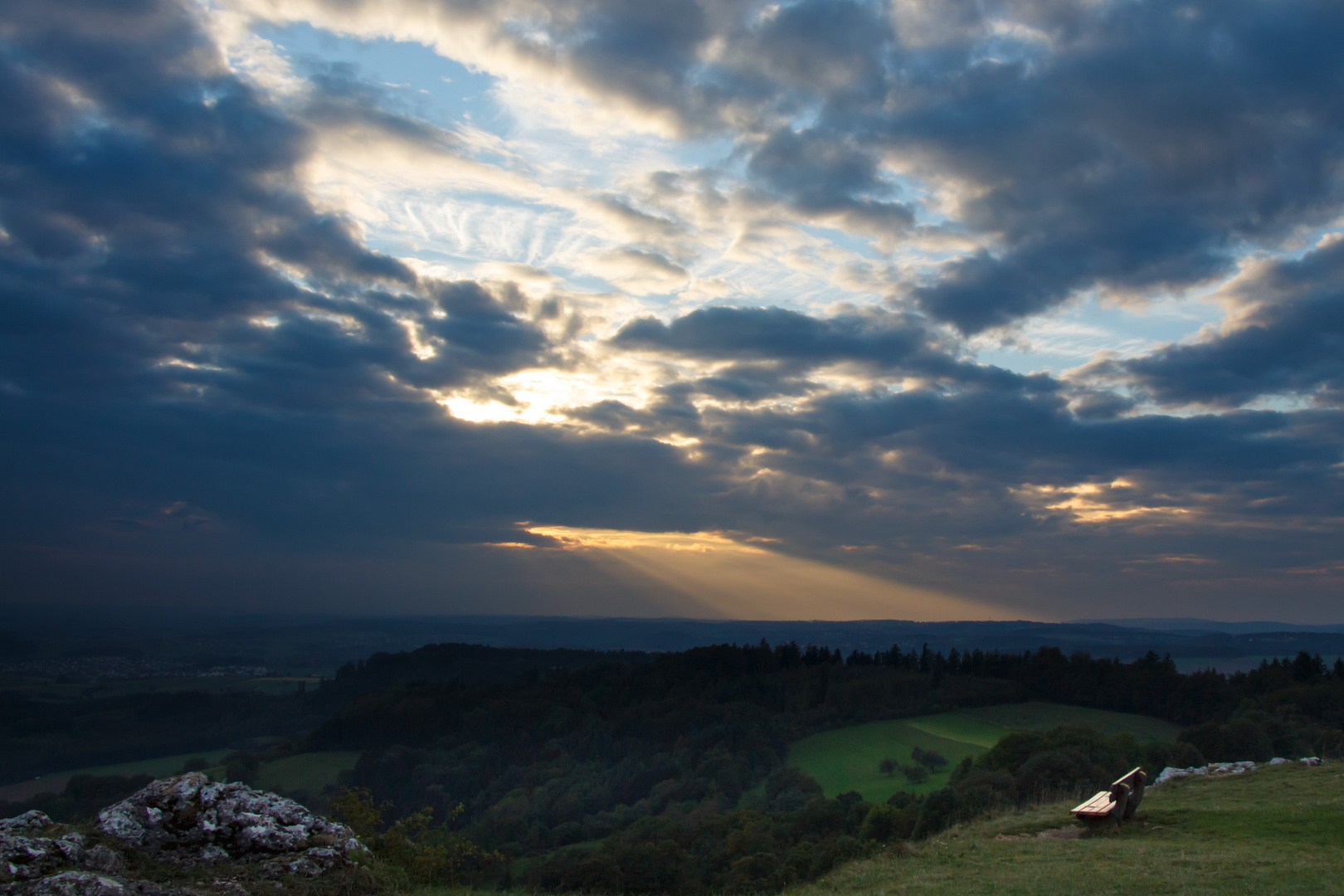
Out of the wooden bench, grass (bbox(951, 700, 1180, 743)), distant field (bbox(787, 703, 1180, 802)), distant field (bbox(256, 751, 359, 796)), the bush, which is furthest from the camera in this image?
distant field (bbox(256, 751, 359, 796))

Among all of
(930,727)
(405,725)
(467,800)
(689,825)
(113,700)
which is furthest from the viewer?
(113,700)

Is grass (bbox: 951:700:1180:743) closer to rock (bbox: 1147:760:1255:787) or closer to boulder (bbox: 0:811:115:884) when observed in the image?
rock (bbox: 1147:760:1255:787)

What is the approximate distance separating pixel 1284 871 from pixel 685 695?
507 feet

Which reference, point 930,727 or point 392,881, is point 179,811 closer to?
point 392,881

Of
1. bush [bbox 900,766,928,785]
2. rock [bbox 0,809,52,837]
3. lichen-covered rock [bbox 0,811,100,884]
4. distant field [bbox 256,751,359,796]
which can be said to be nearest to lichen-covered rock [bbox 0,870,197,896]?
lichen-covered rock [bbox 0,811,100,884]

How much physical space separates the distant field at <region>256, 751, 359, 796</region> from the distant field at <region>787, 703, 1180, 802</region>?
266ft

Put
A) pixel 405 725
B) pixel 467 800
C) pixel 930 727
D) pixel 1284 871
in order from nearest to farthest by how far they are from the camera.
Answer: pixel 1284 871 → pixel 930 727 → pixel 467 800 → pixel 405 725

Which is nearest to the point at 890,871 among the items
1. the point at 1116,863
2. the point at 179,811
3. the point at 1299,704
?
the point at 1116,863

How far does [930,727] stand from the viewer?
370ft

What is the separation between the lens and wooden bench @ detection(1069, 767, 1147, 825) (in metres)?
17.0

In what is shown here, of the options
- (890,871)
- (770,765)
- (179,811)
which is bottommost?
(770,765)

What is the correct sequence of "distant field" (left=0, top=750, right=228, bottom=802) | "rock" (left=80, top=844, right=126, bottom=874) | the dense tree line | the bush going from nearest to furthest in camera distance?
"rock" (left=80, top=844, right=126, bottom=874) < the dense tree line < the bush < "distant field" (left=0, top=750, right=228, bottom=802)

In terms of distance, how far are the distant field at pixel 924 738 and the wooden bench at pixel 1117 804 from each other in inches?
2869

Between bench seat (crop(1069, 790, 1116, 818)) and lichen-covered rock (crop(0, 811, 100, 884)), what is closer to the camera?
lichen-covered rock (crop(0, 811, 100, 884))
